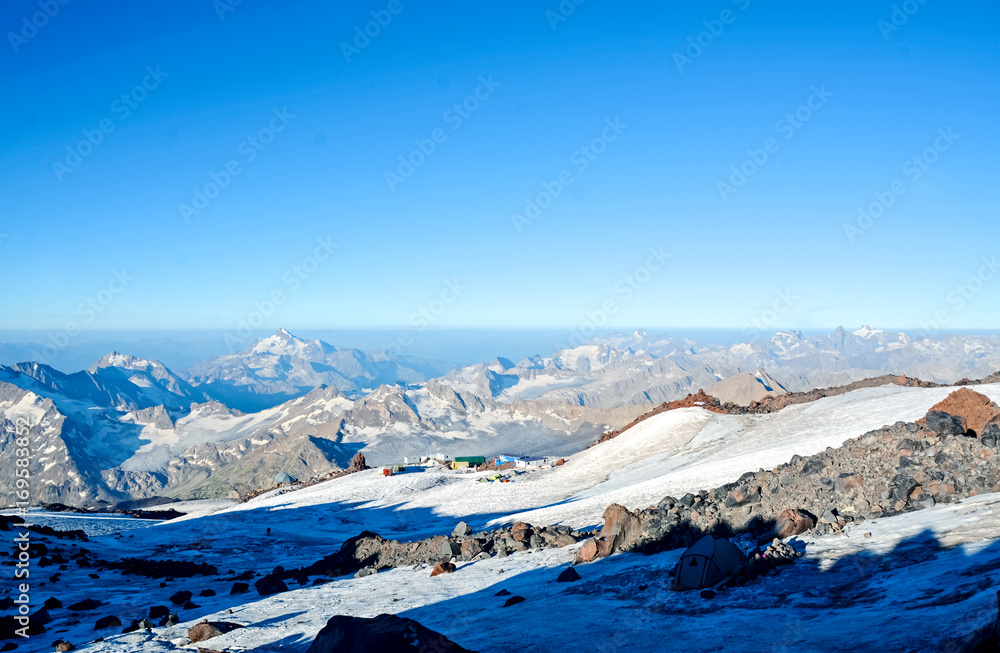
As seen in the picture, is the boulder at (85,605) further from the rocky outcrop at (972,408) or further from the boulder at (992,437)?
the rocky outcrop at (972,408)

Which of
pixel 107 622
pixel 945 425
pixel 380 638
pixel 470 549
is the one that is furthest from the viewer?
pixel 470 549

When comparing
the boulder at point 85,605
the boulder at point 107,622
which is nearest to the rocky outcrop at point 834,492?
the boulder at point 107,622

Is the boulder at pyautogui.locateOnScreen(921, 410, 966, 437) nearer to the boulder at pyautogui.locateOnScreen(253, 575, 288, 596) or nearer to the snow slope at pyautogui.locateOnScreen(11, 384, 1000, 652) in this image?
the snow slope at pyautogui.locateOnScreen(11, 384, 1000, 652)

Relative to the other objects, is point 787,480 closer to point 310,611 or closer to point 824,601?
point 824,601

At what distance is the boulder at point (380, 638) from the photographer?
9.40 metres

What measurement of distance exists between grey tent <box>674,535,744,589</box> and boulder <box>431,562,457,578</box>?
923 centimetres

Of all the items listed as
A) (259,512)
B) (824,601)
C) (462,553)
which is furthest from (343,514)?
(824,601)

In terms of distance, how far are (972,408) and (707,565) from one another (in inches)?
644

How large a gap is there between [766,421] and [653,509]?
27.9 m

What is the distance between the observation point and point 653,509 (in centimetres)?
1984

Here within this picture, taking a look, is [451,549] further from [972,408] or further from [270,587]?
[972,408]

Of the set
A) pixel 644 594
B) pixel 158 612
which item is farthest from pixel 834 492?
pixel 158 612

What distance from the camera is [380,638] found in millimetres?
9445

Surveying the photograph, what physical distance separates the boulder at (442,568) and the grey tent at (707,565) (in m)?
9.23
